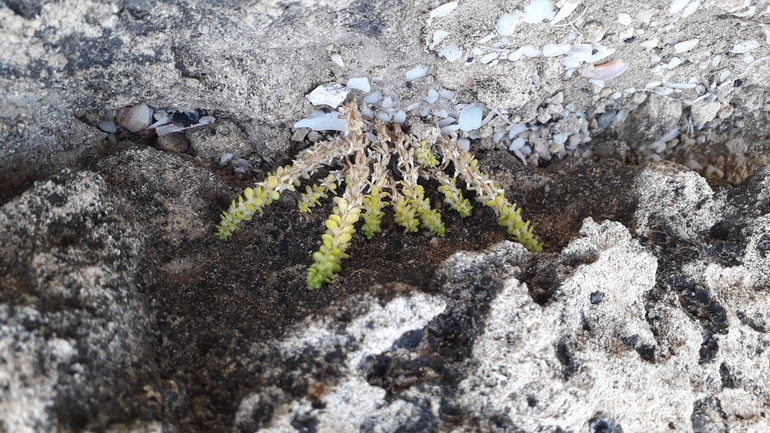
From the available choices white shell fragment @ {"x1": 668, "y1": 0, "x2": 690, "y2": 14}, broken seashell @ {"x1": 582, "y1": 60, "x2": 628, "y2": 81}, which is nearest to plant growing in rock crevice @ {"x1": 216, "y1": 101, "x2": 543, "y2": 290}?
broken seashell @ {"x1": 582, "y1": 60, "x2": 628, "y2": 81}

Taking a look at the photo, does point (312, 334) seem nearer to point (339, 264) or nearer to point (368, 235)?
point (339, 264)

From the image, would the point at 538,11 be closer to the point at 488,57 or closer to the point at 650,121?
the point at 488,57

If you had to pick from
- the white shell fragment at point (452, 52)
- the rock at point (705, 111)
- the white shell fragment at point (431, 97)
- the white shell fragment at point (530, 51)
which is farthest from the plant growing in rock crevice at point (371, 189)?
the rock at point (705, 111)

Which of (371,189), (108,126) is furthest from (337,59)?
(108,126)

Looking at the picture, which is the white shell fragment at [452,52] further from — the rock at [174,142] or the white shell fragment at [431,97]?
the rock at [174,142]

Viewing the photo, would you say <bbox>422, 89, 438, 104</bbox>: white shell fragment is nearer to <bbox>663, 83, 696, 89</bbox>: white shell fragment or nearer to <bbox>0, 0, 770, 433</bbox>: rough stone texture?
<bbox>0, 0, 770, 433</bbox>: rough stone texture
